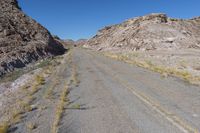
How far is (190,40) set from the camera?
6488 centimetres

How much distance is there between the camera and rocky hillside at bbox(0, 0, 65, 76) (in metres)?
38.3

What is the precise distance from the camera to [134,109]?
10766mm

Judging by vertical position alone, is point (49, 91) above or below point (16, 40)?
below

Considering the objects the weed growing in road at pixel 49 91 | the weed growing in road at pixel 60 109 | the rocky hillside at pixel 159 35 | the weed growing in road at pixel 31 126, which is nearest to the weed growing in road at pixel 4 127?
the weed growing in road at pixel 31 126

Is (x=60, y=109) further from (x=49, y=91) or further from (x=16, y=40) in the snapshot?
(x=16, y=40)

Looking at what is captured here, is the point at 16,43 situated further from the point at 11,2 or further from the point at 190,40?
the point at 190,40

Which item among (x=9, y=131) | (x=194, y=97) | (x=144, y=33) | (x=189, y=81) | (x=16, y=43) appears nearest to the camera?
(x=9, y=131)

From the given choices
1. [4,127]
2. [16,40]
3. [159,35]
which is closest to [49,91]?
[4,127]

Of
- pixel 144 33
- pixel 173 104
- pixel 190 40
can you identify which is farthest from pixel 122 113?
pixel 144 33

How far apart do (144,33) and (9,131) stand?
218 feet

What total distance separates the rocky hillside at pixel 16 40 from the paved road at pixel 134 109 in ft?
65.2

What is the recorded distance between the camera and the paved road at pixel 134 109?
340 inches

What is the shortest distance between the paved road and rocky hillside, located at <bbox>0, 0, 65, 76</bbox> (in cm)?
1989

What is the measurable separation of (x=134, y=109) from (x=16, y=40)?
145 feet
